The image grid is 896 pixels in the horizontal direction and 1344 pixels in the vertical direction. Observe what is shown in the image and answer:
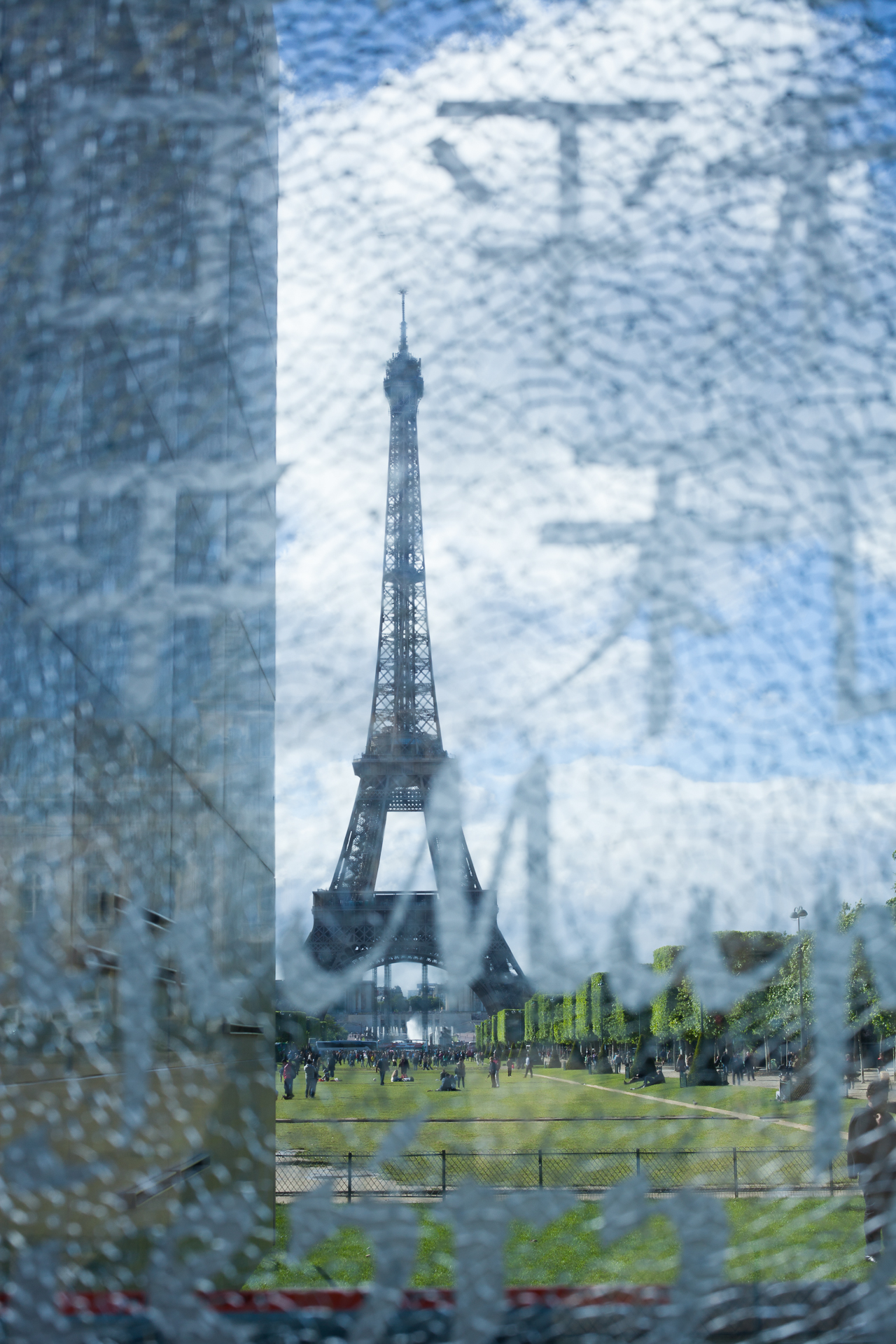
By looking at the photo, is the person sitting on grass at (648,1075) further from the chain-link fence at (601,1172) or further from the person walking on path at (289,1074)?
the person walking on path at (289,1074)

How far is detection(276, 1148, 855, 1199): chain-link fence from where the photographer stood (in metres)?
1.31

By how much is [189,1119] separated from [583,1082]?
48 centimetres

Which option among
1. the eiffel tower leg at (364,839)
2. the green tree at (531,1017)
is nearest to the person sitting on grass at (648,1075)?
the green tree at (531,1017)

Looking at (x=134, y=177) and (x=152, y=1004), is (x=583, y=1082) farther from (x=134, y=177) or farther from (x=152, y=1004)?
(x=134, y=177)

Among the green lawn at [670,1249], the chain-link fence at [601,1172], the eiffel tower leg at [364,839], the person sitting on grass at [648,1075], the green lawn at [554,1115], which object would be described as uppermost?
the eiffel tower leg at [364,839]

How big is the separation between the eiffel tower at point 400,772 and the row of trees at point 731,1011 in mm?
42

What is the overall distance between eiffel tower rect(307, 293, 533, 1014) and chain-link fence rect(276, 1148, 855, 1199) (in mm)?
194

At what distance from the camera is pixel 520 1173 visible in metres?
1.39

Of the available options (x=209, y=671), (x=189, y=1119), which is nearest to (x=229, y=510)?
(x=209, y=671)

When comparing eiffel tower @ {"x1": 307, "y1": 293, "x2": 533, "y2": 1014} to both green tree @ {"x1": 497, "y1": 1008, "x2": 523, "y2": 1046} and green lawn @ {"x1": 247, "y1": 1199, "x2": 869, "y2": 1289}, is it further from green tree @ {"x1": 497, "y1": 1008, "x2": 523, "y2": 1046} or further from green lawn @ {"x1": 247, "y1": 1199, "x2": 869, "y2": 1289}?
green lawn @ {"x1": 247, "y1": 1199, "x2": 869, "y2": 1289}

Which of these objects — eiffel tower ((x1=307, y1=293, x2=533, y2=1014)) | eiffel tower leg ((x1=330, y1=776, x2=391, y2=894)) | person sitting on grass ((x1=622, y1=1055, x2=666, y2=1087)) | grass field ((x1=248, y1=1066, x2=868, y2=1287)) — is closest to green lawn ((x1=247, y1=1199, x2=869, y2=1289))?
grass field ((x1=248, y1=1066, x2=868, y2=1287))

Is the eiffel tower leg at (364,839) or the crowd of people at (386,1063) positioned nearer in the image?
the crowd of people at (386,1063)

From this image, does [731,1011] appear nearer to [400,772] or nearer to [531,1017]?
[531,1017]

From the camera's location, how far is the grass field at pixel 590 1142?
50.8 inches
